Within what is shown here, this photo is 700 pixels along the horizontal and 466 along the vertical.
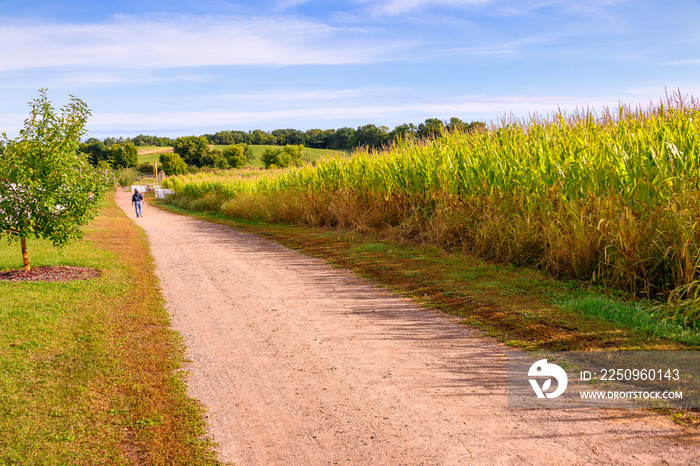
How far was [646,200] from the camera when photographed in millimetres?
6918

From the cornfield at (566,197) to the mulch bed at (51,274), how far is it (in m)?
7.02

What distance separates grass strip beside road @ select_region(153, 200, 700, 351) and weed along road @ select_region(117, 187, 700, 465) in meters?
0.51

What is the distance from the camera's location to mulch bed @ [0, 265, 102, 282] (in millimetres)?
8969

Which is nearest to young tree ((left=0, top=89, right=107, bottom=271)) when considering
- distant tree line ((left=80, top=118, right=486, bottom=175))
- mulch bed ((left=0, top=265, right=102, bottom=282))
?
mulch bed ((left=0, top=265, right=102, bottom=282))

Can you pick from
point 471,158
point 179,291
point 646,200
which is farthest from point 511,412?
point 471,158

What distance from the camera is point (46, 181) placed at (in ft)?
29.9

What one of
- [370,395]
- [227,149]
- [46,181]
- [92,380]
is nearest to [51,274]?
[46,181]

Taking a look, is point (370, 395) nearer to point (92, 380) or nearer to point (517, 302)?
point (92, 380)

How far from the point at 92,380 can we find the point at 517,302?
5.16m

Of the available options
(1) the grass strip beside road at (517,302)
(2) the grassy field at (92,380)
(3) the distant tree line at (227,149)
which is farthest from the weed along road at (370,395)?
(3) the distant tree line at (227,149)

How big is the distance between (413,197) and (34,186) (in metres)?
8.08

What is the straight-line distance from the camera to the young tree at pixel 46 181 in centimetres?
901

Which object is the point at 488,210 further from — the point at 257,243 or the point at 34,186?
the point at 34,186

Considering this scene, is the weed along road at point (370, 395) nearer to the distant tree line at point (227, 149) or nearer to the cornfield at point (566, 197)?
the cornfield at point (566, 197)
